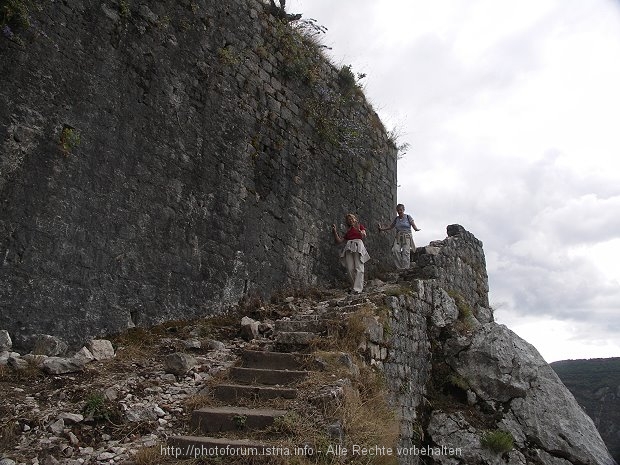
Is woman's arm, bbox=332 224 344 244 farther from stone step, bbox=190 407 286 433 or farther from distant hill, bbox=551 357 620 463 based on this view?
distant hill, bbox=551 357 620 463

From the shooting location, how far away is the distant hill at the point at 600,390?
37.4ft

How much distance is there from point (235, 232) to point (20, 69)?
340cm

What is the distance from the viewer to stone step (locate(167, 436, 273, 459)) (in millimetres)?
3807

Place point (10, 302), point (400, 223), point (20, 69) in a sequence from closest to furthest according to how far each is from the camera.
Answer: point (10, 302) → point (20, 69) → point (400, 223)

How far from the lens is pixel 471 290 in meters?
10.8

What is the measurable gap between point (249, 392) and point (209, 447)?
35.3 inches

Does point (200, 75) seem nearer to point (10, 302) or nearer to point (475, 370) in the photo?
point (10, 302)

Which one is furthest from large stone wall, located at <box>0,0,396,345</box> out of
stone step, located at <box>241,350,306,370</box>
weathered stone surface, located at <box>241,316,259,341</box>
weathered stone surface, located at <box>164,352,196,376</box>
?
stone step, located at <box>241,350,306,370</box>

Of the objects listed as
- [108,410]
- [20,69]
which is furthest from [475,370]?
[20,69]

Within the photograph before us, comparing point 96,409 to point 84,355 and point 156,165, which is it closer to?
point 84,355

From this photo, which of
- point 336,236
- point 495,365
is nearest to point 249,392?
point 495,365

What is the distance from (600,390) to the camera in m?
12.3

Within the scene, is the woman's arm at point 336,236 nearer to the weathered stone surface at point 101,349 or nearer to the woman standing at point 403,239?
the woman standing at point 403,239

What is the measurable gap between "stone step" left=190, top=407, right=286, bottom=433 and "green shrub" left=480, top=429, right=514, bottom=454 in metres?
3.46
